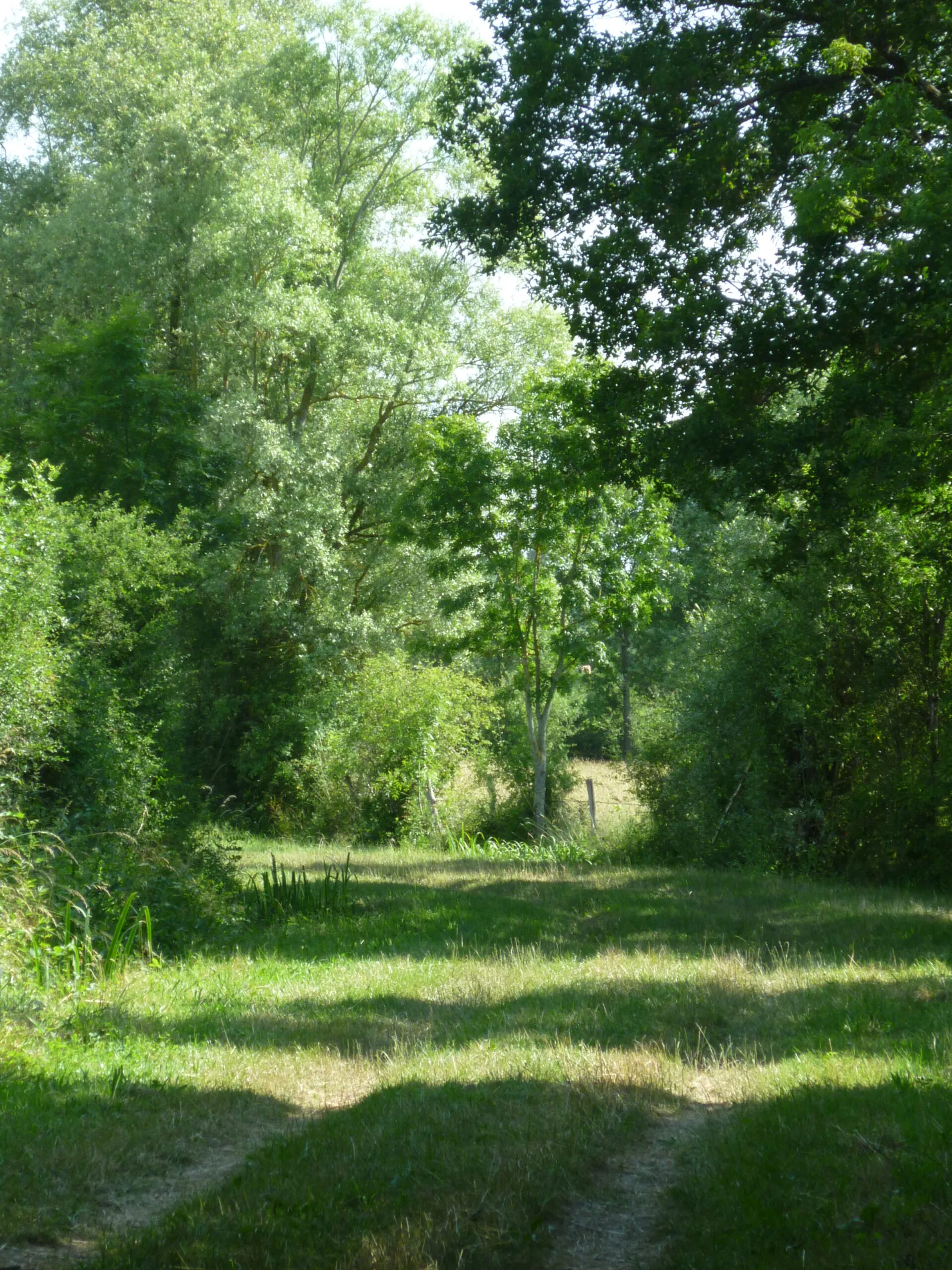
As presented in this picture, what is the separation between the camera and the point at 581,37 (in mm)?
12203

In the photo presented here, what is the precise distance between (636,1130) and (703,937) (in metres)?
5.97

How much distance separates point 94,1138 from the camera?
553cm

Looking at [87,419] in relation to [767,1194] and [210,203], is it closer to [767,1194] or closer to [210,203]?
[210,203]

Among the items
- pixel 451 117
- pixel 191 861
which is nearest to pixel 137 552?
pixel 191 861

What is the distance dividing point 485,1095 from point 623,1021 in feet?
6.26

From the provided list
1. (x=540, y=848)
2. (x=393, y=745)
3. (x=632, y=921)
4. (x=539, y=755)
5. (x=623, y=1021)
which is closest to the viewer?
(x=623, y=1021)

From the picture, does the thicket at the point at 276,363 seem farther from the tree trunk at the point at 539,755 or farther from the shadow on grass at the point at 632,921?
the shadow on grass at the point at 632,921

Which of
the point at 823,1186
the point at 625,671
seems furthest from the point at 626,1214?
the point at 625,671

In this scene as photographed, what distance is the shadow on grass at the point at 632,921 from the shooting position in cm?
1076

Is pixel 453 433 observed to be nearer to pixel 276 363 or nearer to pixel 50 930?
pixel 276 363

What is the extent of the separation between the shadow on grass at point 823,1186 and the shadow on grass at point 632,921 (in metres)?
4.62

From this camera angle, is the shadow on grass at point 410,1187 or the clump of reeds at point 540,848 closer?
the shadow on grass at point 410,1187

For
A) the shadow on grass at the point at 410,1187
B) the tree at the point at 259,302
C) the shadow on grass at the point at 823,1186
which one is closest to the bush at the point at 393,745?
the tree at the point at 259,302

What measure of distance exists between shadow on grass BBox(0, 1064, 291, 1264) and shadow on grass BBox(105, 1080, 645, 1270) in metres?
0.45
